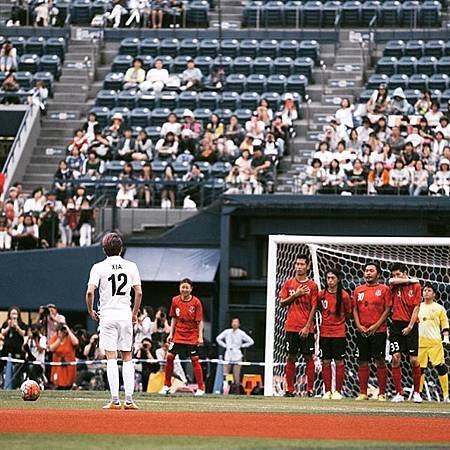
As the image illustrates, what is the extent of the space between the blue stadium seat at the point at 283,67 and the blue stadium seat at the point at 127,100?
334 cm

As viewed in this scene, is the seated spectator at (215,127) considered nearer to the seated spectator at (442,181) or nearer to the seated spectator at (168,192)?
the seated spectator at (168,192)

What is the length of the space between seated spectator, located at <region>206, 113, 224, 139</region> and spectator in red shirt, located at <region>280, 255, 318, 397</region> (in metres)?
10.6

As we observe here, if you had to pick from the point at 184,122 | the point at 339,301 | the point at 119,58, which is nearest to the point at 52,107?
the point at 119,58

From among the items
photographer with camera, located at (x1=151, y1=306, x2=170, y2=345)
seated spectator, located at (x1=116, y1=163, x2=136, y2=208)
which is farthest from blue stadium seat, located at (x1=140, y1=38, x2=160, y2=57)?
photographer with camera, located at (x1=151, y1=306, x2=170, y2=345)

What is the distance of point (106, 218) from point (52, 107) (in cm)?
634

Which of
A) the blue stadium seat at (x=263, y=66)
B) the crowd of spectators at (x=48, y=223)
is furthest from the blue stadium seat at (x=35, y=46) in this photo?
the crowd of spectators at (x=48, y=223)

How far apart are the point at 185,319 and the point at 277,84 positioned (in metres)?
13.7

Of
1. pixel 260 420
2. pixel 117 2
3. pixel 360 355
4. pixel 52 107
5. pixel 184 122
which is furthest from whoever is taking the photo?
pixel 117 2

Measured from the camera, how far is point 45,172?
31.1m

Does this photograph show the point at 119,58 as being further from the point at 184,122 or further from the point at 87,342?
the point at 87,342

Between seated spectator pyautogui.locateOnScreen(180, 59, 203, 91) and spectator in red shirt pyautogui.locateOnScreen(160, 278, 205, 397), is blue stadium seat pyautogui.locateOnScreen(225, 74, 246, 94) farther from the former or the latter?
spectator in red shirt pyautogui.locateOnScreen(160, 278, 205, 397)

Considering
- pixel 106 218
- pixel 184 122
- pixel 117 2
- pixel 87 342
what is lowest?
pixel 87 342

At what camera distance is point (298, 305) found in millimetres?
18750

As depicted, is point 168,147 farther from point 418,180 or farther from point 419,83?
point 419,83
